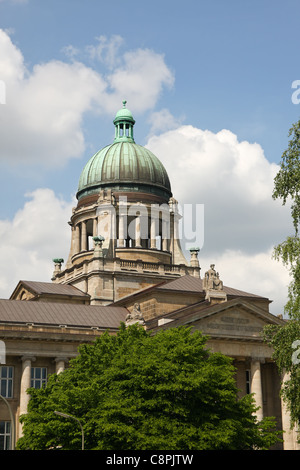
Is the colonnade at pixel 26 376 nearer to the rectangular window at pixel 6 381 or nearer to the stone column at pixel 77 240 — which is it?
the rectangular window at pixel 6 381

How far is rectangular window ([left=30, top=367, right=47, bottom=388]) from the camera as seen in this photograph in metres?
75.2

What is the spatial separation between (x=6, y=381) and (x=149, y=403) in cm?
2501

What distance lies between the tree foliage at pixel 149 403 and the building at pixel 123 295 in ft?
28.6

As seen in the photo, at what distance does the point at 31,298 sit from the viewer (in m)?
92.1

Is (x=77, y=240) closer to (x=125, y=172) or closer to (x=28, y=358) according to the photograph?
(x=125, y=172)

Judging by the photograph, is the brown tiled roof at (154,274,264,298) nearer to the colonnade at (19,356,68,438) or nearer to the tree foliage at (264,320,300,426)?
the colonnade at (19,356,68,438)

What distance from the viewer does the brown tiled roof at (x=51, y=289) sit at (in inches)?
3605

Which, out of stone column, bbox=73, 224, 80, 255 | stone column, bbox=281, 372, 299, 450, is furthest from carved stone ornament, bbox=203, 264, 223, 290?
stone column, bbox=73, 224, 80, 255

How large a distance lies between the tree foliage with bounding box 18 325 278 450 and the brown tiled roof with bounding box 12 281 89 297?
106 ft

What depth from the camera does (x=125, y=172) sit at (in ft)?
346

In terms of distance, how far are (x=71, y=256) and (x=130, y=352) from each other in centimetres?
4960

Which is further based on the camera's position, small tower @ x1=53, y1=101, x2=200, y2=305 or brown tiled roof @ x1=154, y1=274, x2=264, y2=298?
small tower @ x1=53, y1=101, x2=200, y2=305

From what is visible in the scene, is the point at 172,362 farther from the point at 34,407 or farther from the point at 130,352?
the point at 34,407
